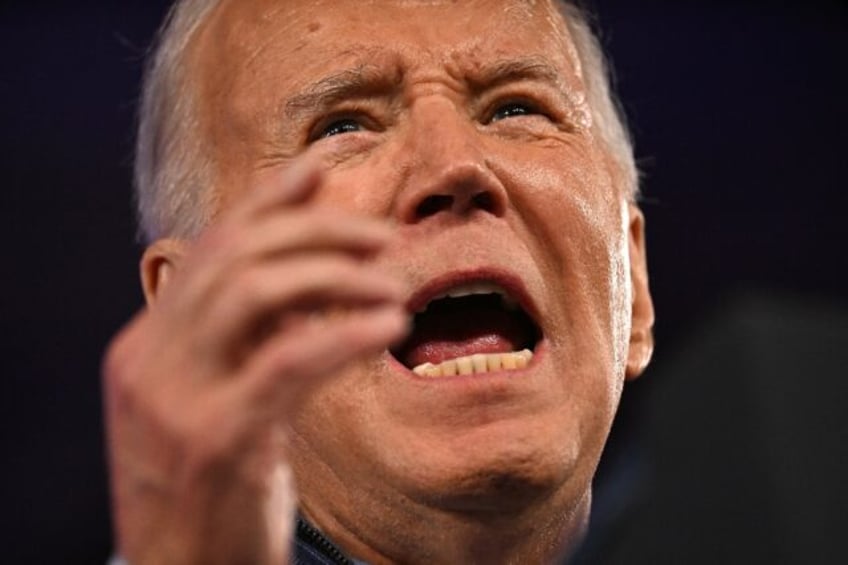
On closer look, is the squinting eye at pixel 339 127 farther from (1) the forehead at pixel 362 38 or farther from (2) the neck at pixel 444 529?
(2) the neck at pixel 444 529

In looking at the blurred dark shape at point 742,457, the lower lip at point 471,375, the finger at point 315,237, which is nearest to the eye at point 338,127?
the lower lip at point 471,375

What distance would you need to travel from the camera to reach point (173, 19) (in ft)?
7.28

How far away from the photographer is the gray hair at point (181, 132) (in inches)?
77.9

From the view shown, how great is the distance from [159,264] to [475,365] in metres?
0.58

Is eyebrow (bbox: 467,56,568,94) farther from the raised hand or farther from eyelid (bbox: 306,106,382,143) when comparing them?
the raised hand

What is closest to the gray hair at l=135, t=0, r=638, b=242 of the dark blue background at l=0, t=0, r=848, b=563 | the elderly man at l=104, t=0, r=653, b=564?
the elderly man at l=104, t=0, r=653, b=564

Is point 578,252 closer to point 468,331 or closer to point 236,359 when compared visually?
point 468,331

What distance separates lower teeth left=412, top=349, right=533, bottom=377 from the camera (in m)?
1.64

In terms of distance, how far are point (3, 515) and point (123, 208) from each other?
A: 648 millimetres

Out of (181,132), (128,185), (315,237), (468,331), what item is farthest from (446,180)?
(128,185)

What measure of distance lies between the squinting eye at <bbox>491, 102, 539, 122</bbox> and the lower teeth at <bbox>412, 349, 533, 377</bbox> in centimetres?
38

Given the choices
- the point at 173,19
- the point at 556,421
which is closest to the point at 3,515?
the point at 173,19

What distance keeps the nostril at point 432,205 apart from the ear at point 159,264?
0.45 meters

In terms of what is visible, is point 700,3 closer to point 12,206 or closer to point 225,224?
point 12,206
